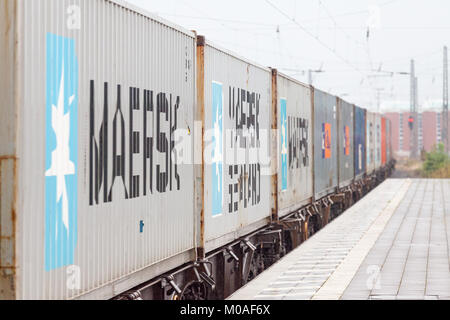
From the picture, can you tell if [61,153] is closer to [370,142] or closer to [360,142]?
[360,142]

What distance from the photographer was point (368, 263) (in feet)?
37.6

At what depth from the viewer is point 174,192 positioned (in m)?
8.25

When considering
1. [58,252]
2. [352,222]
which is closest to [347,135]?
[352,222]

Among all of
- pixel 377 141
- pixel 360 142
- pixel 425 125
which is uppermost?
pixel 425 125

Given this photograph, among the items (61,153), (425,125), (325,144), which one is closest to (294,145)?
(325,144)

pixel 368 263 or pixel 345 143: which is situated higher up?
pixel 345 143

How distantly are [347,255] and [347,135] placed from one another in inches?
560

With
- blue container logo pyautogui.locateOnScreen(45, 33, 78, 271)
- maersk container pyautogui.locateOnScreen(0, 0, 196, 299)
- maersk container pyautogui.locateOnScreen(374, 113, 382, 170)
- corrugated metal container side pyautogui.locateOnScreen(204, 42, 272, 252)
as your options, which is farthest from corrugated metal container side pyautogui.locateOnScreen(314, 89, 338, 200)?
maersk container pyautogui.locateOnScreen(374, 113, 382, 170)

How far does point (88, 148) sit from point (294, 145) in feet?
33.3

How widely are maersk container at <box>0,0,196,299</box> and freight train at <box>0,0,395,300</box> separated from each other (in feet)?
0.04

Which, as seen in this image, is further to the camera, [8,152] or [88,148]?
[88,148]

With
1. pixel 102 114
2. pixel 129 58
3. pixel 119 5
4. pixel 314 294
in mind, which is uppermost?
pixel 119 5
